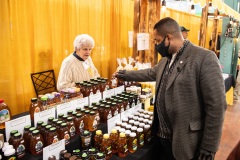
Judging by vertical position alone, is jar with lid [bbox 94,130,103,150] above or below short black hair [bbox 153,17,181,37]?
below

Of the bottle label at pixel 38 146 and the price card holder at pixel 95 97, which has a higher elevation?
the price card holder at pixel 95 97

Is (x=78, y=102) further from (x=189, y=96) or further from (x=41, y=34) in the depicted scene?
(x=41, y=34)

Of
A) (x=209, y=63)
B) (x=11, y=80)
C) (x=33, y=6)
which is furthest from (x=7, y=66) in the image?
(x=209, y=63)

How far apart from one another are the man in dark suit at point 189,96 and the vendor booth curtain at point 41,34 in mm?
2476

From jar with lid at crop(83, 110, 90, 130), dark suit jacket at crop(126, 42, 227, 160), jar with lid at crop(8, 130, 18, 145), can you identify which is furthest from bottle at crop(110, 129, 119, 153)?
jar with lid at crop(8, 130, 18, 145)

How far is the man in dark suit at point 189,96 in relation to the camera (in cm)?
143

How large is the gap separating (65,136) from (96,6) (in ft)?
11.9

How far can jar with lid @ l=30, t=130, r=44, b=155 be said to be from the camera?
130 cm

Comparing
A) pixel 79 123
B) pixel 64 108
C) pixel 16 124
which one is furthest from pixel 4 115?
pixel 79 123

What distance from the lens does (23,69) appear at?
3.41m

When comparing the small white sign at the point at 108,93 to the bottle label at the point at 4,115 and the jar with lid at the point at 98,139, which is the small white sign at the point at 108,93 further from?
the bottle label at the point at 4,115

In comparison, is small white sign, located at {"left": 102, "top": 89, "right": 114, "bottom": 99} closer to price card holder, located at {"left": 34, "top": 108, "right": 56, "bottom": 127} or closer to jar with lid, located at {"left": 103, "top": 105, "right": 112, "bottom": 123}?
jar with lid, located at {"left": 103, "top": 105, "right": 112, "bottom": 123}

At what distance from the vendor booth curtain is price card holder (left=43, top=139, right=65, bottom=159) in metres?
2.27

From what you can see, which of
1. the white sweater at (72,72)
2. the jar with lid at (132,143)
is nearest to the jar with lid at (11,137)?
the jar with lid at (132,143)
